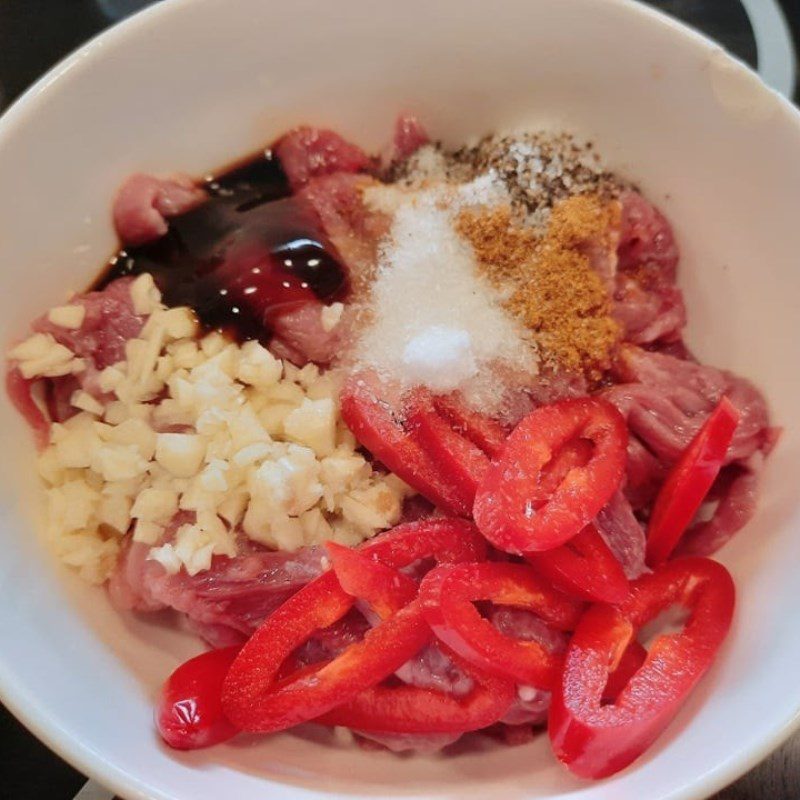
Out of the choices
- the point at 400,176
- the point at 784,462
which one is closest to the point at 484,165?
the point at 400,176

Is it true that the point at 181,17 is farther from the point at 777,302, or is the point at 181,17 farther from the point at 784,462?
the point at 784,462

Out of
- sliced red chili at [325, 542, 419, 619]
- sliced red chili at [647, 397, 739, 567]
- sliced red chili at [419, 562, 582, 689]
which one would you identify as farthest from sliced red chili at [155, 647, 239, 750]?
sliced red chili at [647, 397, 739, 567]

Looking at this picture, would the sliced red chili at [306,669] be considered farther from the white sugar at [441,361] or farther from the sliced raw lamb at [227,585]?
the white sugar at [441,361]

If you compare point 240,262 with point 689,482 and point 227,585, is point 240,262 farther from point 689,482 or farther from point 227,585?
point 689,482

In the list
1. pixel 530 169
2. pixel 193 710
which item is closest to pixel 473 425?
pixel 530 169

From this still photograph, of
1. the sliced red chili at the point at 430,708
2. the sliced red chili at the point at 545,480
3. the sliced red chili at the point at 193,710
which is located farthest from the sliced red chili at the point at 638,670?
the sliced red chili at the point at 193,710

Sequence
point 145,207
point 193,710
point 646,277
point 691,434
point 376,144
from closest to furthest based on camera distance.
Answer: point 193,710
point 691,434
point 145,207
point 646,277
point 376,144
